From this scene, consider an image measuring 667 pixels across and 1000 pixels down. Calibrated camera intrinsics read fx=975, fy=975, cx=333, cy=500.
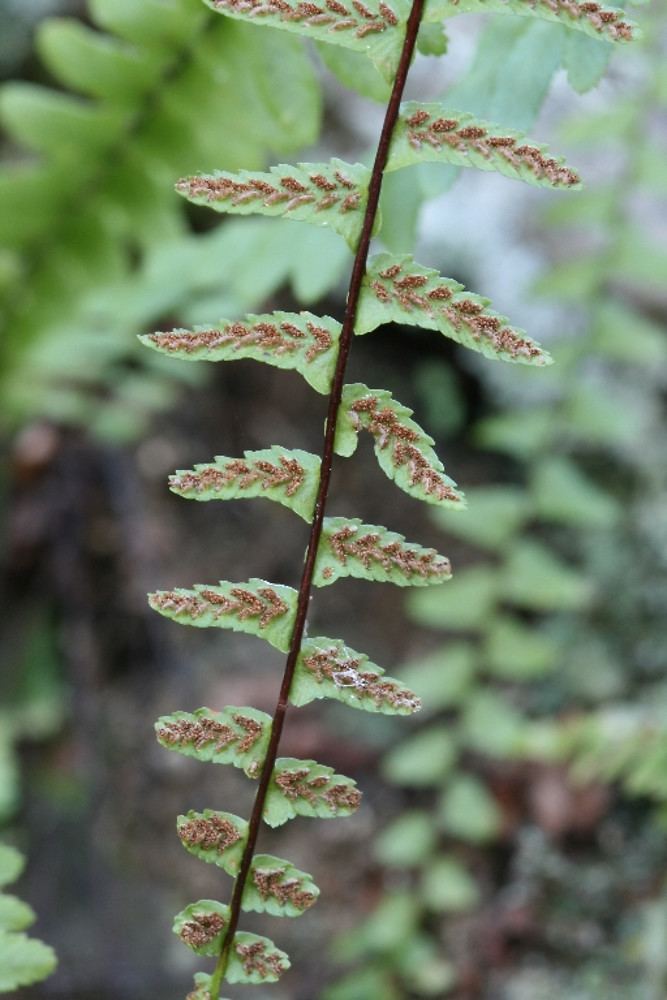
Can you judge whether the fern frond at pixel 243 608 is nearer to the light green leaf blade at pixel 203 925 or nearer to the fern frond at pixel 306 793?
the fern frond at pixel 306 793

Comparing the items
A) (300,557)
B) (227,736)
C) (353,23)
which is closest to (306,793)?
(227,736)

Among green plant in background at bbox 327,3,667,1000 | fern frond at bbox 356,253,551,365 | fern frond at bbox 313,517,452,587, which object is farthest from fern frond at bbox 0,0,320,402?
green plant in background at bbox 327,3,667,1000

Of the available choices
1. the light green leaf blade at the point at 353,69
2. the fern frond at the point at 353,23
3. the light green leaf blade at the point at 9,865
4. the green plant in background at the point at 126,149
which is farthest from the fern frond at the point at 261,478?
the green plant in background at the point at 126,149

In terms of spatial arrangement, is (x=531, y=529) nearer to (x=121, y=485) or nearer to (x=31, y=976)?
(x=121, y=485)

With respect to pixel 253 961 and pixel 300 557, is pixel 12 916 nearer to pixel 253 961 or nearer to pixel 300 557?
pixel 253 961

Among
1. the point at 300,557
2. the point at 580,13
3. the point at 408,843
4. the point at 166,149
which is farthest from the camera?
the point at 300,557

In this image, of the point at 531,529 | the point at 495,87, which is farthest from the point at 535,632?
the point at 495,87

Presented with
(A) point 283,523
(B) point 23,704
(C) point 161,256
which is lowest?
(B) point 23,704
